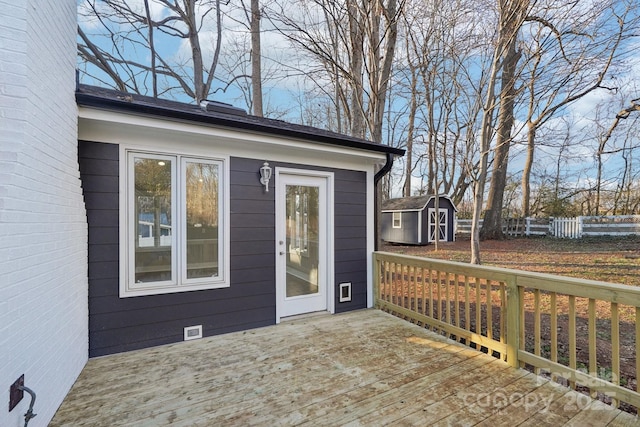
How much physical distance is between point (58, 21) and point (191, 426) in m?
2.95

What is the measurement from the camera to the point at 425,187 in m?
17.5

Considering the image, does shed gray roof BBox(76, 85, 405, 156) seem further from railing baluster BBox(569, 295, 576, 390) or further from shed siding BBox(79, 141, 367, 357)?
railing baluster BBox(569, 295, 576, 390)

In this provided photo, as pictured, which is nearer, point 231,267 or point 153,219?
point 153,219

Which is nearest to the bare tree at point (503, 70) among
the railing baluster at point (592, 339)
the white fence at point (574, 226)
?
the railing baluster at point (592, 339)

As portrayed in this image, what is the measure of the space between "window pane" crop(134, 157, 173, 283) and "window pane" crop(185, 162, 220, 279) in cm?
20

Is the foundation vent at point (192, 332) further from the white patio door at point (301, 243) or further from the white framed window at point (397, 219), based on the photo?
the white framed window at point (397, 219)

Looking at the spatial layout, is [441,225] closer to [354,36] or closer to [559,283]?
[354,36]

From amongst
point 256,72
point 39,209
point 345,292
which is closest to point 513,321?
point 345,292

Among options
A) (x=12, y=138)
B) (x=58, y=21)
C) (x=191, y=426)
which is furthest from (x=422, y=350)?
(x=58, y=21)

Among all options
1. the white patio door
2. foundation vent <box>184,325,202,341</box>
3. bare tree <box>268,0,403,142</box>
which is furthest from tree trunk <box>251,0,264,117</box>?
foundation vent <box>184,325,202,341</box>

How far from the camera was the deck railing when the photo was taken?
1998mm

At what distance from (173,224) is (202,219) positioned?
287 millimetres

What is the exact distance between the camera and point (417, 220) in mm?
12211

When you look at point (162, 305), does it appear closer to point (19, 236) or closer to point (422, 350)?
point (19, 236)
